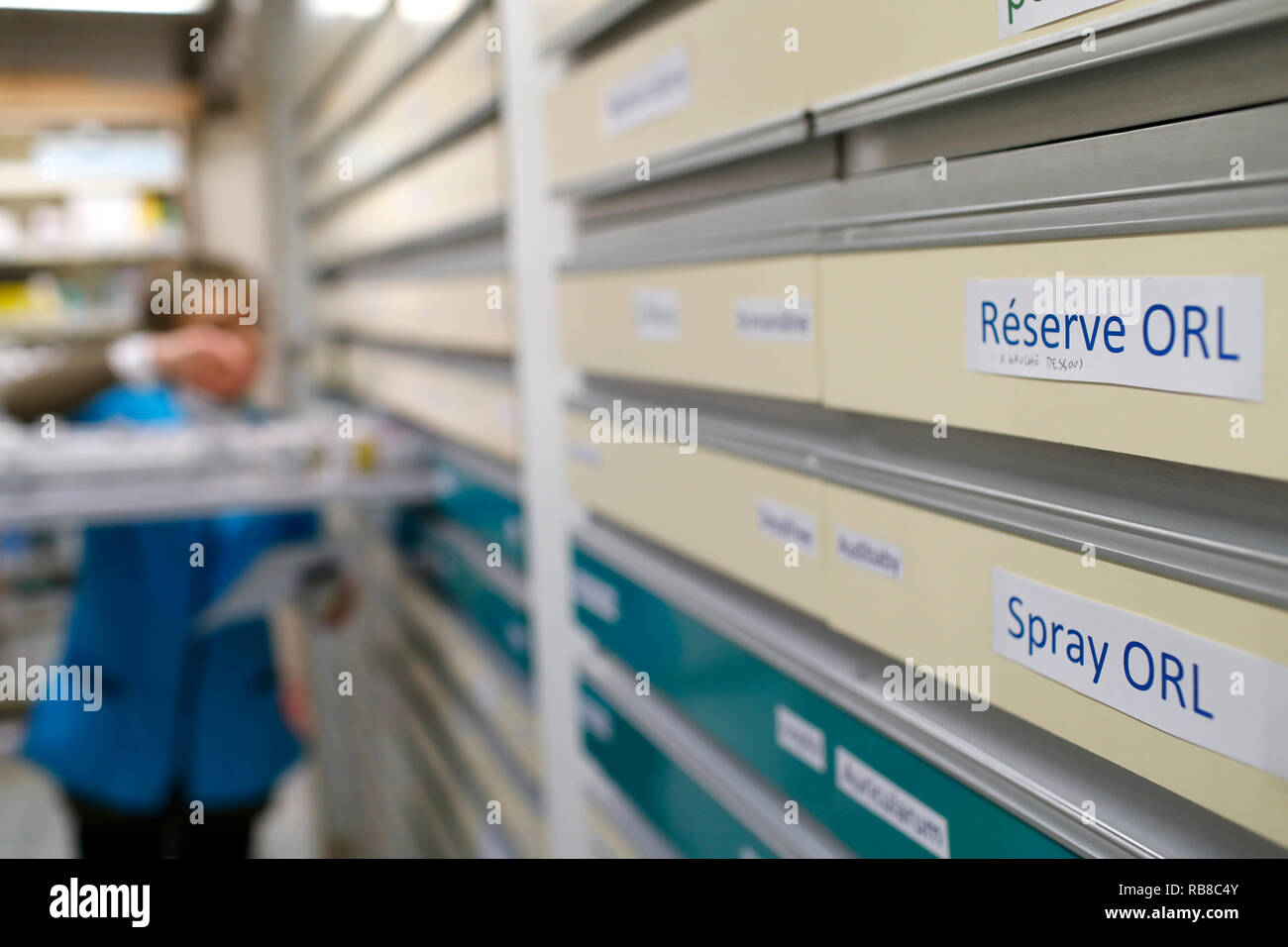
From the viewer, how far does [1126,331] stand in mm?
749

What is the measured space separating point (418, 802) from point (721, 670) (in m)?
2.12

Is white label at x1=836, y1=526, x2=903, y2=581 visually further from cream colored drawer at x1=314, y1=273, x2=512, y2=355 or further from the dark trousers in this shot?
the dark trousers

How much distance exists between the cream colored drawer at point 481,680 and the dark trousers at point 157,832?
0.62 metres

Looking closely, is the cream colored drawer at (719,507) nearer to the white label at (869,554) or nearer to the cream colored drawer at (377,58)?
the white label at (869,554)

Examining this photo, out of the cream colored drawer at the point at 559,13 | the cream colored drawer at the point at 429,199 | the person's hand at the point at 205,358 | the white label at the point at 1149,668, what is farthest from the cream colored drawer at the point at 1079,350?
the person's hand at the point at 205,358

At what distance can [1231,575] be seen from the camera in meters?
0.70

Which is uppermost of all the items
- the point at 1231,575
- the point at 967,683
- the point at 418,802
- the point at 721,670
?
the point at 1231,575

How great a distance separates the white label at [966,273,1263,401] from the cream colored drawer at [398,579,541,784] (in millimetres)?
1507

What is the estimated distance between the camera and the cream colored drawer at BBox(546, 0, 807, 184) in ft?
3.72

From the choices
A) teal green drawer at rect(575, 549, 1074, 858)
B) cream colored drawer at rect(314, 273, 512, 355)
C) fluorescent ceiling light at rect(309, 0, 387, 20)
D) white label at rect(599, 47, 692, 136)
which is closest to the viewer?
teal green drawer at rect(575, 549, 1074, 858)

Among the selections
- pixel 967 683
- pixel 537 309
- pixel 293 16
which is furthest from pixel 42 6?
pixel 967 683

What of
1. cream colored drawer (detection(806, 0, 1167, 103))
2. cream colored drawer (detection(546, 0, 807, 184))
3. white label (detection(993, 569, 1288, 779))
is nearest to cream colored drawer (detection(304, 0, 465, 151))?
cream colored drawer (detection(546, 0, 807, 184))

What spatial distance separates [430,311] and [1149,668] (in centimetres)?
220
